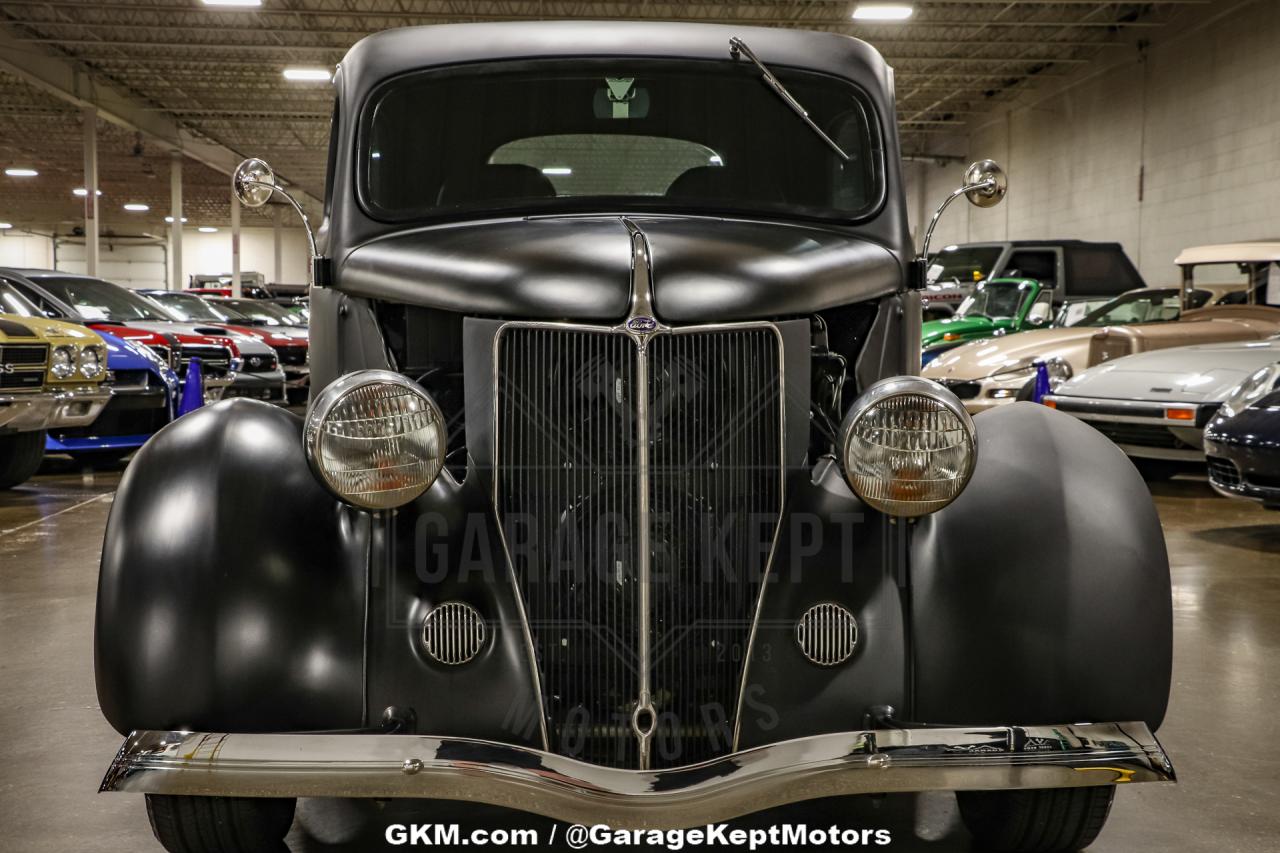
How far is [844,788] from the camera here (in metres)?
1.94

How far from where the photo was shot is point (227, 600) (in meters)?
2.19

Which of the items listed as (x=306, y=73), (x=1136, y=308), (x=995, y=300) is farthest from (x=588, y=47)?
(x=306, y=73)

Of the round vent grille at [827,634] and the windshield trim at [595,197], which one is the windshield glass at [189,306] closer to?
the windshield trim at [595,197]

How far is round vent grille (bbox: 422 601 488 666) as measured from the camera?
2232 millimetres

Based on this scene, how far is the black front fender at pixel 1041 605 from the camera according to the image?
223cm

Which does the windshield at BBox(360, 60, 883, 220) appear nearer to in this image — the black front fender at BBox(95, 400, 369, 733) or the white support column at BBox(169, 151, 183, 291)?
the black front fender at BBox(95, 400, 369, 733)

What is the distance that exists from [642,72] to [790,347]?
1146 millimetres

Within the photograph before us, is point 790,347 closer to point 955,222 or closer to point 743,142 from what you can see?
point 743,142

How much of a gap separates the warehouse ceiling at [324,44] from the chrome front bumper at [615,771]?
52.9ft

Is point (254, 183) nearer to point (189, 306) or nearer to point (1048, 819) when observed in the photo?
point (1048, 819)

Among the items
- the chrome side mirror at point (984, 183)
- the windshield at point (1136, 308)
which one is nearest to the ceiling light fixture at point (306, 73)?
the windshield at point (1136, 308)

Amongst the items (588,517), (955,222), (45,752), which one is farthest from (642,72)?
(955,222)

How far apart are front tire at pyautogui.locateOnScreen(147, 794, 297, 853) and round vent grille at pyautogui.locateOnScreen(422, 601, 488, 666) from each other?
519mm

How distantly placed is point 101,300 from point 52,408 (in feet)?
11.5
